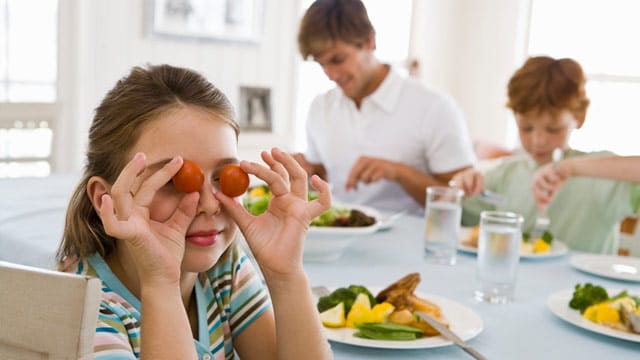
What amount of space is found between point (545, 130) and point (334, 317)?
1.53 m

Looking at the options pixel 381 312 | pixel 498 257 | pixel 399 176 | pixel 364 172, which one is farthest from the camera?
pixel 399 176

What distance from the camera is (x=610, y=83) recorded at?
525 centimetres

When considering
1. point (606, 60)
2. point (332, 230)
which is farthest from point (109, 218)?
point (606, 60)

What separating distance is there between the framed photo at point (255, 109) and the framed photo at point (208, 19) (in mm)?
339

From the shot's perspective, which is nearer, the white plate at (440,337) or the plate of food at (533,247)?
the white plate at (440,337)

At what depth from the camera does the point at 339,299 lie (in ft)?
4.03

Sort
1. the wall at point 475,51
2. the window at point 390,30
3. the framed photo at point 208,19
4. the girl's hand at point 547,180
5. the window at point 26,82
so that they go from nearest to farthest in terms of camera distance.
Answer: the girl's hand at point 547,180 < the window at point 26,82 < the framed photo at point 208,19 < the window at point 390,30 < the wall at point 475,51

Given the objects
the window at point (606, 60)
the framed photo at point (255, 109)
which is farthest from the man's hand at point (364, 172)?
the window at point (606, 60)

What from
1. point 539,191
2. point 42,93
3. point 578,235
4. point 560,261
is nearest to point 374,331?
point 560,261

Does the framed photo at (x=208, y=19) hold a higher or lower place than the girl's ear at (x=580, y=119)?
higher

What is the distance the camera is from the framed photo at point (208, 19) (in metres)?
4.13

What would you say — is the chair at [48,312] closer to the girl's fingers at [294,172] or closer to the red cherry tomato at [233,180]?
the red cherry tomato at [233,180]

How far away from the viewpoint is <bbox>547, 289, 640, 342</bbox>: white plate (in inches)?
47.3

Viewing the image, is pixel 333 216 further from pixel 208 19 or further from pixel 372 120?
pixel 208 19
